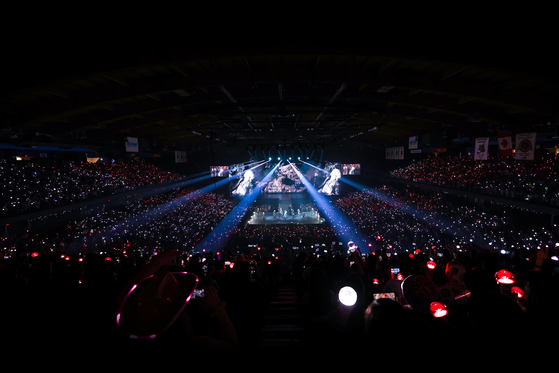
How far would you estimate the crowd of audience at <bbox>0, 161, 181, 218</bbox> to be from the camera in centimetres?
1168

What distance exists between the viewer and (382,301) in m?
1.35

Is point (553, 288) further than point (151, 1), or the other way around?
point (151, 1)

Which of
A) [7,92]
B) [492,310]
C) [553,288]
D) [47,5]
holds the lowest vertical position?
[553,288]

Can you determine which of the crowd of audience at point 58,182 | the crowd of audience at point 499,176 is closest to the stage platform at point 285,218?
the crowd of audience at point 499,176

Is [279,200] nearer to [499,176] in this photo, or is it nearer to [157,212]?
[157,212]

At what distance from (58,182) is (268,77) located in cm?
1489

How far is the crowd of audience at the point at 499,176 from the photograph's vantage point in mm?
11633

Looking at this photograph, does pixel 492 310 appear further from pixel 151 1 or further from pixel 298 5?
pixel 151 1

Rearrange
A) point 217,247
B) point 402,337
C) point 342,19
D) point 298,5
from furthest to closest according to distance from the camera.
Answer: point 217,247, point 342,19, point 298,5, point 402,337

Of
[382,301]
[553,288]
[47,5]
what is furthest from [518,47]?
[47,5]

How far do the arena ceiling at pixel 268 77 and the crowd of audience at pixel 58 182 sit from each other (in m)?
2.37

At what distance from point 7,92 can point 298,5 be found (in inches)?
277

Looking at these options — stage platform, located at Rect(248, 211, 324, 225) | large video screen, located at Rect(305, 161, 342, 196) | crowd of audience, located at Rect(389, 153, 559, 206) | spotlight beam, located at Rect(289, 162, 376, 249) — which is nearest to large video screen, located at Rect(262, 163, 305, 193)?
spotlight beam, located at Rect(289, 162, 376, 249)

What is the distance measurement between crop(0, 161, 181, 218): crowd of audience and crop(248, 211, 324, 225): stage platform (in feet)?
32.4
